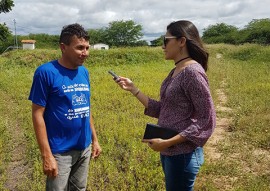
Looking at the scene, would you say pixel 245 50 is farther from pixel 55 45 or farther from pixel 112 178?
Answer: pixel 55 45

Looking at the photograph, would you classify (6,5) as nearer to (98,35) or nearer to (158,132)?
(158,132)

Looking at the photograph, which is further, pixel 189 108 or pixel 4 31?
pixel 4 31

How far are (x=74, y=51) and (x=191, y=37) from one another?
0.99m

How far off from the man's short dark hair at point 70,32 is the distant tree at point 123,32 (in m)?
55.5

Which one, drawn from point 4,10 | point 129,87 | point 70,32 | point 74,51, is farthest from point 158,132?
point 4,10

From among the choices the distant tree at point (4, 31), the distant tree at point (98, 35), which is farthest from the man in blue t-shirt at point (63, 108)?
the distant tree at point (98, 35)

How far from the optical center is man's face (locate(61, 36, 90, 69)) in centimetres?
248

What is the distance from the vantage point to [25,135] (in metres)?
5.86

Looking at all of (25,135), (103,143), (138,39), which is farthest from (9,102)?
(138,39)

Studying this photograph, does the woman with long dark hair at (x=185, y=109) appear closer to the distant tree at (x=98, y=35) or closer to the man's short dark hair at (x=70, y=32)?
the man's short dark hair at (x=70, y=32)

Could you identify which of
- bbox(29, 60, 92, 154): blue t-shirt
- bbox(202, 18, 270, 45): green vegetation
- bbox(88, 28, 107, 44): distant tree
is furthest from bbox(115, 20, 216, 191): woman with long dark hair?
bbox(88, 28, 107, 44): distant tree

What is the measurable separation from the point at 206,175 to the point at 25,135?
363 cm

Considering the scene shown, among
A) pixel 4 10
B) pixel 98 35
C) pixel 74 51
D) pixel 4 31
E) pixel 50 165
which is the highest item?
pixel 98 35

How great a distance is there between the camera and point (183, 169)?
211 cm
